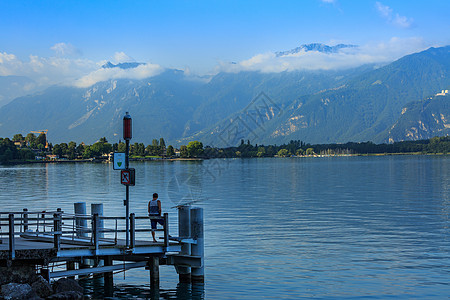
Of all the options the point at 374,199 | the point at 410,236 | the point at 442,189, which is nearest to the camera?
the point at 410,236

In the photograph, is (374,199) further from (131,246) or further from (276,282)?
(131,246)

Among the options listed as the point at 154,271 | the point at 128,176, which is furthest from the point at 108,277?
the point at 128,176

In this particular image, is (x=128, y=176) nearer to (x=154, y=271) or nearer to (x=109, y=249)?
(x=109, y=249)

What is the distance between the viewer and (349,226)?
50.1 meters

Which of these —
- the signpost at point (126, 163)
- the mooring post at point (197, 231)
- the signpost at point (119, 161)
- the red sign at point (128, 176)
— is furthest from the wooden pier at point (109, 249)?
the signpost at point (119, 161)

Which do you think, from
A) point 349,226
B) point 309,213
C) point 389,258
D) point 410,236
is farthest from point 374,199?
point 389,258

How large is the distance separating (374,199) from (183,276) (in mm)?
53246

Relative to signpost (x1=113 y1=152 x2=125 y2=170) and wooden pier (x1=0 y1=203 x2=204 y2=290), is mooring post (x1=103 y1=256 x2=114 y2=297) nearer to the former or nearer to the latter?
wooden pier (x1=0 y1=203 x2=204 y2=290)

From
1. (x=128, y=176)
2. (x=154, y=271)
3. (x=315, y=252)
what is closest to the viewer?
(x=128, y=176)

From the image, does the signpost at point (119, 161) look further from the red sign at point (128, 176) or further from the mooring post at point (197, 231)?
the mooring post at point (197, 231)

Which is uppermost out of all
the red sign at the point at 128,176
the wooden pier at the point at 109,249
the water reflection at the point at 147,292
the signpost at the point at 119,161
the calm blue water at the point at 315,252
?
the signpost at the point at 119,161

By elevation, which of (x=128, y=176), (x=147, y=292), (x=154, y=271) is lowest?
(x=147, y=292)

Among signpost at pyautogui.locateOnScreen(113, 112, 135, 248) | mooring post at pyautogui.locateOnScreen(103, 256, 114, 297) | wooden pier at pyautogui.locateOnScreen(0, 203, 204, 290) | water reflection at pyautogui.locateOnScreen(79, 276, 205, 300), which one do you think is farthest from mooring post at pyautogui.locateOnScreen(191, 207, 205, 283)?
mooring post at pyautogui.locateOnScreen(103, 256, 114, 297)

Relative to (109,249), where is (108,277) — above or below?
below
